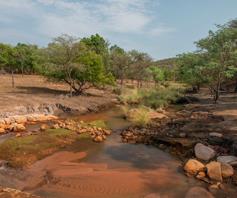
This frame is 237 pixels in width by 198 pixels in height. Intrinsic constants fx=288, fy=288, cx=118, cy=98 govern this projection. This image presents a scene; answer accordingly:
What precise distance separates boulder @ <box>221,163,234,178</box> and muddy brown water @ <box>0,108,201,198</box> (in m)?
1.37

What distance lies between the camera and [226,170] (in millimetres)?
11805

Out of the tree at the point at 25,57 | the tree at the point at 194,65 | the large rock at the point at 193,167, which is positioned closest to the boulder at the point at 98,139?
the large rock at the point at 193,167

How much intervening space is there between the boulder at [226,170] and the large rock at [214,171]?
0.24 m

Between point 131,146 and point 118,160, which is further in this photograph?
point 131,146

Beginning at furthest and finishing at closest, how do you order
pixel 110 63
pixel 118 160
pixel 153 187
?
1. pixel 110 63
2. pixel 118 160
3. pixel 153 187

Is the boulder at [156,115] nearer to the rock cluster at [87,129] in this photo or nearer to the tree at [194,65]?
the rock cluster at [87,129]

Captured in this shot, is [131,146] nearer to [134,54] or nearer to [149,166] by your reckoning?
[149,166]

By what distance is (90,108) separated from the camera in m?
29.5

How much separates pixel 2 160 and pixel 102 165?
463 cm

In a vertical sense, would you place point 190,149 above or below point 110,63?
below

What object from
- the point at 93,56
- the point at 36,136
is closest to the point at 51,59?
the point at 93,56

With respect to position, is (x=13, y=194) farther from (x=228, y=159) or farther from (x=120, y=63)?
(x=120, y=63)

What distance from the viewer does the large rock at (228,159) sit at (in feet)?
41.8

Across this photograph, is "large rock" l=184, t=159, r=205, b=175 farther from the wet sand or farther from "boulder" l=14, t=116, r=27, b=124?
"boulder" l=14, t=116, r=27, b=124
